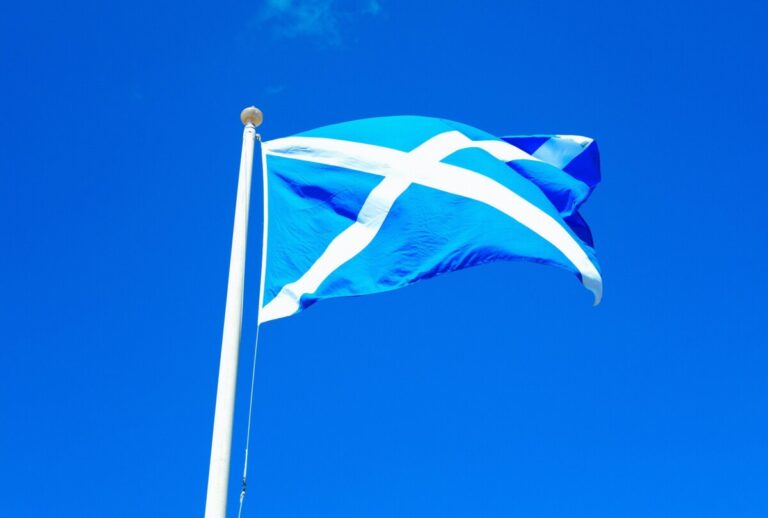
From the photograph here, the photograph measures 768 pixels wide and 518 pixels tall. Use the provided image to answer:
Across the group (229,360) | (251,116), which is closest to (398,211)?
(251,116)

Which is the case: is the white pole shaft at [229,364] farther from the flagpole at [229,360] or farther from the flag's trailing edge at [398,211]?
the flag's trailing edge at [398,211]

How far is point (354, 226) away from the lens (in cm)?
1066

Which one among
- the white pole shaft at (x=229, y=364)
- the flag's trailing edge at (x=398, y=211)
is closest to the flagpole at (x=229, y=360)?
the white pole shaft at (x=229, y=364)

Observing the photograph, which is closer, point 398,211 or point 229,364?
point 229,364

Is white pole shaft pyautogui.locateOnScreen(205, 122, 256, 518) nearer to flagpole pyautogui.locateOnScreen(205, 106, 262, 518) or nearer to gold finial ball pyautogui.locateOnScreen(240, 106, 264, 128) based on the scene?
flagpole pyautogui.locateOnScreen(205, 106, 262, 518)

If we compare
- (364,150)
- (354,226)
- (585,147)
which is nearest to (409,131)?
(364,150)

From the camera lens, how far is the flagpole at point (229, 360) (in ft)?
25.4

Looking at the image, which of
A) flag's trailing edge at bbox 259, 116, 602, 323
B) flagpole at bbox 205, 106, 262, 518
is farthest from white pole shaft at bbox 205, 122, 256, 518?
flag's trailing edge at bbox 259, 116, 602, 323

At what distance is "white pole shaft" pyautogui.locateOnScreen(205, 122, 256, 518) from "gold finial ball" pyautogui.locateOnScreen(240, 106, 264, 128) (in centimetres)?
84

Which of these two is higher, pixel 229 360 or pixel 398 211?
pixel 398 211

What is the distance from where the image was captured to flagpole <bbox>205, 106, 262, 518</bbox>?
7752 mm

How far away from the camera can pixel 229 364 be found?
8.40m

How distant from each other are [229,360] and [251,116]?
3579 millimetres

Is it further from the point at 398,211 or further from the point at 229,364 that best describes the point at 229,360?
the point at 398,211
